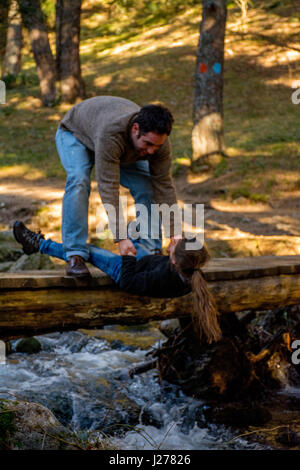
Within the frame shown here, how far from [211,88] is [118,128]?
26.4 ft

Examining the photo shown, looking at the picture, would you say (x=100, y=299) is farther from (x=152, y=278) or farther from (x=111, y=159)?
(x=111, y=159)

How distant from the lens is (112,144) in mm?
4148

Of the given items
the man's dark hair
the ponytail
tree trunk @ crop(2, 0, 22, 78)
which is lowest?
tree trunk @ crop(2, 0, 22, 78)

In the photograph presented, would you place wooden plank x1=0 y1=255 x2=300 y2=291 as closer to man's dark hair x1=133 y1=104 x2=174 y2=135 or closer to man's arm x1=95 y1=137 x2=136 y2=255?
man's arm x1=95 y1=137 x2=136 y2=255

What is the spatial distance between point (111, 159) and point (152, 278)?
999 millimetres

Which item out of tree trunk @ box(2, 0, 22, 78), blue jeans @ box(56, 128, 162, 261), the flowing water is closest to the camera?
blue jeans @ box(56, 128, 162, 261)

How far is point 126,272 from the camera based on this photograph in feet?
13.3

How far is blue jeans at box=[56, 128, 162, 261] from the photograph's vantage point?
173 inches

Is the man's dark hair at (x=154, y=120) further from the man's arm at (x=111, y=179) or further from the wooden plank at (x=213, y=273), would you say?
the wooden plank at (x=213, y=273)

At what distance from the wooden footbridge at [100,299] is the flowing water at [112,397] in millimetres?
758

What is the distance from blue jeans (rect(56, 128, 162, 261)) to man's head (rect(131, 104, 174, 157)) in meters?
0.59

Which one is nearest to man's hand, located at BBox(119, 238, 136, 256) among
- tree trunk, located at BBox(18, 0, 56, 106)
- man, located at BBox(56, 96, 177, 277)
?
man, located at BBox(56, 96, 177, 277)

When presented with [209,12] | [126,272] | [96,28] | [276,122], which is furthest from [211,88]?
[96,28]

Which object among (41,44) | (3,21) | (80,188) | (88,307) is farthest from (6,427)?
(3,21)
